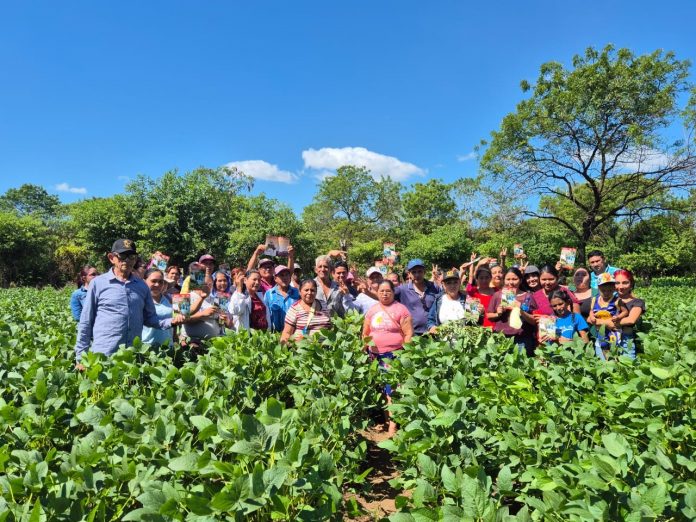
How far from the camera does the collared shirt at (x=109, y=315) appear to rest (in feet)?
12.4

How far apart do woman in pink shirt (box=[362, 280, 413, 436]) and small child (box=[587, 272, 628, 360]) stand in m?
1.96

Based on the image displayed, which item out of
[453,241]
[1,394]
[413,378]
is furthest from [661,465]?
[453,241]

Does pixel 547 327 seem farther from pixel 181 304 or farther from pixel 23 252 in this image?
pixel 23 252

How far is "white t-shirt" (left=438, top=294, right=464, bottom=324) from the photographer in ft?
16.4

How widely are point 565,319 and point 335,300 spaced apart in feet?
8.55

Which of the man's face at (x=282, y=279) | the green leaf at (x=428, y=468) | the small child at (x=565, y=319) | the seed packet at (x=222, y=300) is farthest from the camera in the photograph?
the man's face at (x=282, y=279)

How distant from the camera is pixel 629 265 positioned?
75.3 ft

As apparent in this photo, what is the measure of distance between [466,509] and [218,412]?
109 centimetres

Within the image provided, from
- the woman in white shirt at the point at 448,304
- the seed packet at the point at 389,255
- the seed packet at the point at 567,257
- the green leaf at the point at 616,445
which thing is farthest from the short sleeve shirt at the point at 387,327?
the seed packet at the point at 567,257

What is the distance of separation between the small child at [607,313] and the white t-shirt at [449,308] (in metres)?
1.41

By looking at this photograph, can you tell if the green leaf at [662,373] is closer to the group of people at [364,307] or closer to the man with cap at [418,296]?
the group of people at [364,307]

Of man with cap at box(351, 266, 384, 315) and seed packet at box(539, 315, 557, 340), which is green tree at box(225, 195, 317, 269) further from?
seed packet at box(539, 315, 557, 340)

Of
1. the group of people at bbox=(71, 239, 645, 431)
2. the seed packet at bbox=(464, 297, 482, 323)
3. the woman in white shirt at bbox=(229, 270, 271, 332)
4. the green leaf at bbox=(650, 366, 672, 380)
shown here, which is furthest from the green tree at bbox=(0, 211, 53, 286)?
the green leaf at bbox=(650, 366, 672, 380)

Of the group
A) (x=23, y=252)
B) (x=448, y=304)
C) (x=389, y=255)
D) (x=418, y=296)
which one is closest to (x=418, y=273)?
(x=418, y=296)
